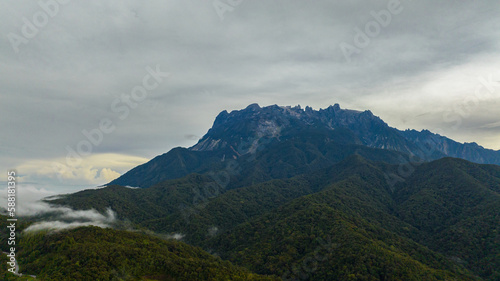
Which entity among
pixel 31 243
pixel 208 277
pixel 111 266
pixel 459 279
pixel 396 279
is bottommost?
pixel 459 279

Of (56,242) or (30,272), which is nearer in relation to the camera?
(30,272)

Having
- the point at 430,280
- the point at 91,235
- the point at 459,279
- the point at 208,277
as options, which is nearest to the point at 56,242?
the point at 91,235

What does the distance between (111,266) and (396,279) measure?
199 m

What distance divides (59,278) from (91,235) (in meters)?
56.2

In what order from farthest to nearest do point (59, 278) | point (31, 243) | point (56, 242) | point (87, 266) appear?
point (31, 243) → point (56, 242) → point (87, 266) → point (59, 278)

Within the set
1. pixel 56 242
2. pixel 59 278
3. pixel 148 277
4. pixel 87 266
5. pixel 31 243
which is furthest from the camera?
pixel 31 243

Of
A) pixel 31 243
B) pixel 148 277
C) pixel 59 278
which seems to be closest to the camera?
pixel 59 278

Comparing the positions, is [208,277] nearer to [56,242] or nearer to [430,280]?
[56,242]

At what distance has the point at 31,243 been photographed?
193 m

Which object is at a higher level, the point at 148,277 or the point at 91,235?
the point at 91,235

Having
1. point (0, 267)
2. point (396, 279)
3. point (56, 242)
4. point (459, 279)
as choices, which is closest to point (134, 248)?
point (56, 242)

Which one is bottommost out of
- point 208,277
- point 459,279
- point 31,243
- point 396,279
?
point 459,279

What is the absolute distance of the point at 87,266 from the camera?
153 metres

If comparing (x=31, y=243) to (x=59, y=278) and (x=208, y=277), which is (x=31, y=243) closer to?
(x=59, y=278)
